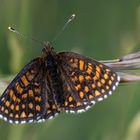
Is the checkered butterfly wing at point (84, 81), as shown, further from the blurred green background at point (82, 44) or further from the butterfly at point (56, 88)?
the blurred green background at point (82, 44)

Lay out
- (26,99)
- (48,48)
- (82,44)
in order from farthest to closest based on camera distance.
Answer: (82,44) → (48,48) → (26,99)

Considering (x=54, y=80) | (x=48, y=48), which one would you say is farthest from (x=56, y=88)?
(x=48, y=48)

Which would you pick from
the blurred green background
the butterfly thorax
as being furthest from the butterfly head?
the blurred green background

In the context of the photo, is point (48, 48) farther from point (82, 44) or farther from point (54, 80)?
point (82, 44)

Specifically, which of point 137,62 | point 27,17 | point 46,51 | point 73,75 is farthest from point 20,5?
point 137,62

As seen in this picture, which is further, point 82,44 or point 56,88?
point 82,44

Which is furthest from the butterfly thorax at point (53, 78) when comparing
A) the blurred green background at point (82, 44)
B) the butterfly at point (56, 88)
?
the blurred green background at point (82, 44)
